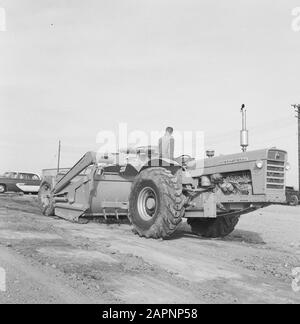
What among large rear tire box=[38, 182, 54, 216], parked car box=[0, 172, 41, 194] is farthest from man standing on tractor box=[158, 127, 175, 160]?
parked car box=[0, 172, 41, 194]

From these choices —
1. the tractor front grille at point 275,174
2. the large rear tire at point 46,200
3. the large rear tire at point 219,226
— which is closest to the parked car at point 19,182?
the large rear tire at point 46,200

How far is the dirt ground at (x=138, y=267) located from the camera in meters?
4.93

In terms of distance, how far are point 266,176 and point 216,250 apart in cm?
153

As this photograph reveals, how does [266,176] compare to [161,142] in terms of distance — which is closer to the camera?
[266,176]

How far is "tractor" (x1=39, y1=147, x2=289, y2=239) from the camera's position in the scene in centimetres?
807

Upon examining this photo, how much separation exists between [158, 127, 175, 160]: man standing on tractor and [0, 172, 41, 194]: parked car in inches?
825

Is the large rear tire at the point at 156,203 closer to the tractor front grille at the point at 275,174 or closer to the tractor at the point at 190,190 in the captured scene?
the tractor at the point at 190,190

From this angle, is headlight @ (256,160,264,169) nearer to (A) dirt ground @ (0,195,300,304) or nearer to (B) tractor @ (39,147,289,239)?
(B) tractor @ (39,147,289,239)

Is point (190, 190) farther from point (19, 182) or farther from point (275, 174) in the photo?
point (19, 182)

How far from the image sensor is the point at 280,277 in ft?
20.0

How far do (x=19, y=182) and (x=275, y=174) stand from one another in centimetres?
2411

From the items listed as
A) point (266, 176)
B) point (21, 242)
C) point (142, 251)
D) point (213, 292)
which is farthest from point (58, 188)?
point (213, 292)
